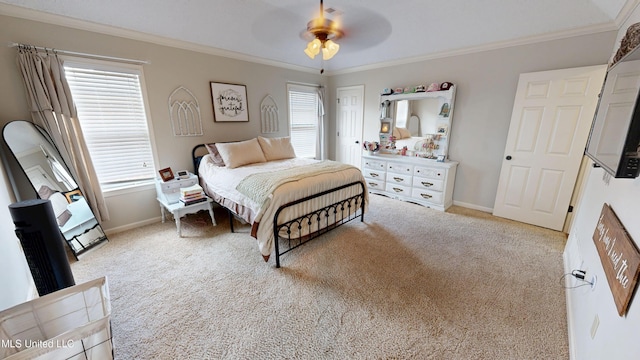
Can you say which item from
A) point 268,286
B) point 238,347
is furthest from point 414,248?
point 238,347

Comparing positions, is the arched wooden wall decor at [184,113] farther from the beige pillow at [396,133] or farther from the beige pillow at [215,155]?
the beige pillow at [396,133]

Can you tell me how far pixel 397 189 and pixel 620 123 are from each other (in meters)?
2.95

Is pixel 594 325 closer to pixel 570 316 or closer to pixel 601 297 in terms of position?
pixel 601 297

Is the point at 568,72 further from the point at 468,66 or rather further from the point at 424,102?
the point at 424,102

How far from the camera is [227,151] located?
10.5 ft

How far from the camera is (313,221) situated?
2604mm

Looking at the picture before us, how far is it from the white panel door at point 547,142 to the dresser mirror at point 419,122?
32.3 inches

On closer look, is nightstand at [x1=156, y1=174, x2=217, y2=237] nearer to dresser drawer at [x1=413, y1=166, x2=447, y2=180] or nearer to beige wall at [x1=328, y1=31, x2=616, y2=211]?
dresser drawer at [x1=413, y1=166, x2=447, y2=180]

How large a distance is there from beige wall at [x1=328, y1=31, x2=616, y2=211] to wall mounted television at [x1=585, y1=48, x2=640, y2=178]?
5.28ft

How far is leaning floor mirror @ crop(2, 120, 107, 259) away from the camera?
7.26 ft

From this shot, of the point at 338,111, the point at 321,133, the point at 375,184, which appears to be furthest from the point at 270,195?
the point at 338,111

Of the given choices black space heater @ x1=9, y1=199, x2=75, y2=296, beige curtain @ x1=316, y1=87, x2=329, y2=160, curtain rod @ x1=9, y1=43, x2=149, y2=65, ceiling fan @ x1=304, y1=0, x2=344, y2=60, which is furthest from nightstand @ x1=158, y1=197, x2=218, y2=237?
beige curtain @ x1=316, y1=87, x2=329, y2=160

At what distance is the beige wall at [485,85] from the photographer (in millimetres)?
2686

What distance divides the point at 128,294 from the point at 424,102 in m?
4.42
